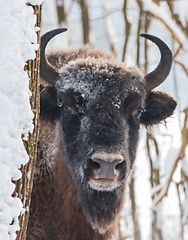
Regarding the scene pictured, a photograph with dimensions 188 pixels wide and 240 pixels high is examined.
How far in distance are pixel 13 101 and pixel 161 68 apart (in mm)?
2491

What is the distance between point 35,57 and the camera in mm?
2393

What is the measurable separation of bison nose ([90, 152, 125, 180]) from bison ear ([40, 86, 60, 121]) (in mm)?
1265

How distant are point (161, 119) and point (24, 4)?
2.85 meters

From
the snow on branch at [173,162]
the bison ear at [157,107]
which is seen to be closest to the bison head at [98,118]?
the bison ear at [157,107]

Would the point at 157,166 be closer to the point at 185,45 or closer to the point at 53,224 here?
the point at 185,45

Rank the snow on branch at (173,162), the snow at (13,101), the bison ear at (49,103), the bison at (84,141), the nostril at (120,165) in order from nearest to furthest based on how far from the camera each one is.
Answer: the snow at (13,101)
the nostril at (120,165)
the bison at (84,141)
the bison ear at (49,103)
the snow on branch at (173,162)

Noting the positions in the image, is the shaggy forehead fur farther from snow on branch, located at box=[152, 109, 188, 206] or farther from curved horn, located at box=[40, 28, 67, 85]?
snow on branch, located at box=[152, 109, 188, 206]

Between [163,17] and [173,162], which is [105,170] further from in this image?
[163,17]

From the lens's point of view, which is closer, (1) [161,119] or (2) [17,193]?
(2) [17,193]

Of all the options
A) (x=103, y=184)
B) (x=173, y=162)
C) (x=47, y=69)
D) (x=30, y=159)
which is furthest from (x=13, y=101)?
(x=173, y=162)

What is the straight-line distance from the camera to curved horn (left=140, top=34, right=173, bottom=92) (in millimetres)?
3930

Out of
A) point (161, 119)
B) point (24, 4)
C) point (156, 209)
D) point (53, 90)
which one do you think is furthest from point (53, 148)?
point (156, 209)

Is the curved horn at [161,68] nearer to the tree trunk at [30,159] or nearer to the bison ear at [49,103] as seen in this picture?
the bison ear at [49,103]

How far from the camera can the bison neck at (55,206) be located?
3.50m
